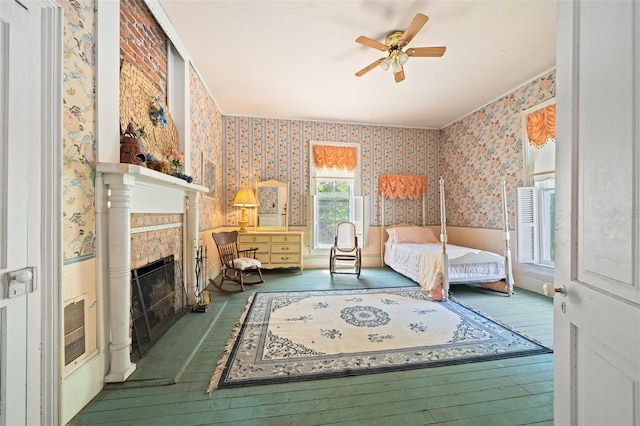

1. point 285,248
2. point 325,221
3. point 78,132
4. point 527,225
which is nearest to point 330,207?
point 325,221

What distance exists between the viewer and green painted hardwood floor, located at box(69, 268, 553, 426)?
55.1 inches

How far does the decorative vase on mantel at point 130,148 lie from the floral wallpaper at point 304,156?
2.99 metres

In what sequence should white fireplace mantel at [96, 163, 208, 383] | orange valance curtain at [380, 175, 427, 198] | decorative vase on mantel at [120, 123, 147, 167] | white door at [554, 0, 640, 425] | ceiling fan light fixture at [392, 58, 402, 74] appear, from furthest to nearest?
orange valance curtain at [380, 175, 427, 198], ceiling fan light fixture at [392, 58, 402, 74], decorative vase on mantel at [120, 123, 147, 167], white fireplace mantel at [96, 163, 208, 383], white door at [554, 0, 640, 425]

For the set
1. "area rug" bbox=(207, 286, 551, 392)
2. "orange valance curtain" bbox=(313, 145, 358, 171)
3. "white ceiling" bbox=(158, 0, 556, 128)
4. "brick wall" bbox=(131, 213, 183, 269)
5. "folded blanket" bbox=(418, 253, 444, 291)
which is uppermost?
"white ceiling" bbox=(158, 0, 556, 128)

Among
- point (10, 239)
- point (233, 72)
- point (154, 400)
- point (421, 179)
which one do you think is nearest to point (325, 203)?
point (421, 179)

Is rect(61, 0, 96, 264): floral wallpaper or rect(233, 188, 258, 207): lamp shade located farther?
rect(233, 188, 258, 207): lamp shade

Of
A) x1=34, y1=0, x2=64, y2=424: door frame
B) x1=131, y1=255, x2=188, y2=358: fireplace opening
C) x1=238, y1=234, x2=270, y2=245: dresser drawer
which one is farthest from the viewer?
x1=238, y1=234, x2=270, y2=245: dresser drawer

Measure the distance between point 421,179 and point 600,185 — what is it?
4.90 metres

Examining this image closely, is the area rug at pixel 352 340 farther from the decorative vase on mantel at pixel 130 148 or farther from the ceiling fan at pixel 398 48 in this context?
the ceiling fan at pixel 398 48

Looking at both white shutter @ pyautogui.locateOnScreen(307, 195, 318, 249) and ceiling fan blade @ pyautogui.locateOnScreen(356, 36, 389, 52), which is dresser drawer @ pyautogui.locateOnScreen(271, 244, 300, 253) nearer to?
white shutter @ pyautogui.locateOnScreen(307, 195, 318, 249)

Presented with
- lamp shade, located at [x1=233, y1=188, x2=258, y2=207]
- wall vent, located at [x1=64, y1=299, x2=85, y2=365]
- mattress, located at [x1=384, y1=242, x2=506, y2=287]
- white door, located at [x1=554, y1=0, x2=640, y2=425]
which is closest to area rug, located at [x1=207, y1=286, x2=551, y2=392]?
mattress, located at [x1=384, y1=242, x2=506, y2=287]

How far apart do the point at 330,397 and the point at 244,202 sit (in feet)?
11.3

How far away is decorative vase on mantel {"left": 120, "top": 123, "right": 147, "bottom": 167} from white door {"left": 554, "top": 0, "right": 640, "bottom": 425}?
7.70 feet

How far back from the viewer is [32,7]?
1.18 metres
